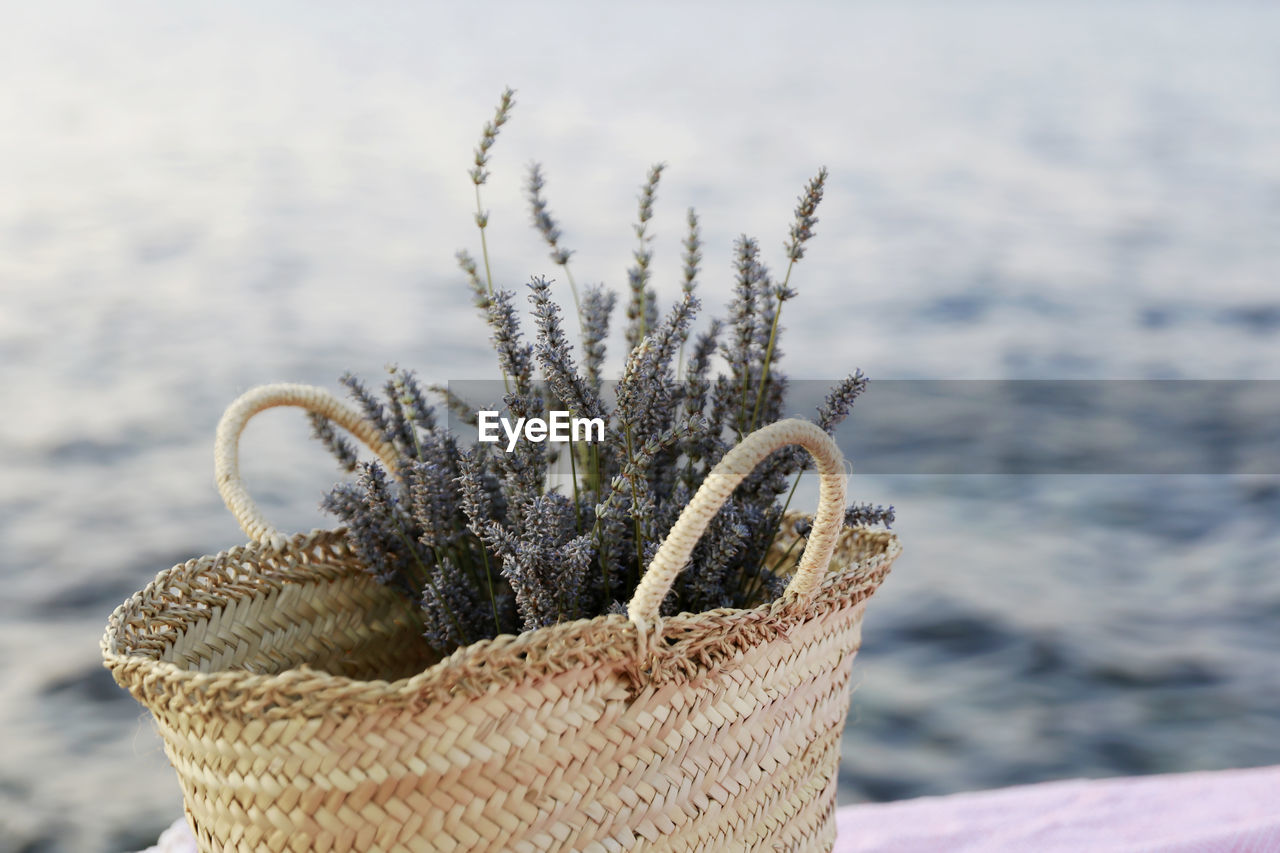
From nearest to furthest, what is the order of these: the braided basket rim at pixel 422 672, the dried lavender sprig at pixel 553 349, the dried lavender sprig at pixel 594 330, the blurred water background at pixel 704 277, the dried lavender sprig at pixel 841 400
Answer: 1. the braided basket rim at pixel 422 672
2. the dried lavender sprig at pixel 553 349
3. the dried lavender sprig at pixel 841 400
4. the dried lavender sprig at pixel 594 330
5. the blurred water background at pixel 704 277

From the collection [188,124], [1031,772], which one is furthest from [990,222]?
[188,124]

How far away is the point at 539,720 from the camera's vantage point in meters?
0.92

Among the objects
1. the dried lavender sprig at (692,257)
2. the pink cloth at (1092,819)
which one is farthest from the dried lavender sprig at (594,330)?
the pink cloth at (1092,819)

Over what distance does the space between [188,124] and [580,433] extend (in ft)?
15.0

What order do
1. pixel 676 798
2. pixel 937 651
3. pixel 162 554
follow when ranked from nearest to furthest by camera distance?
1. pixel 676 798
2. pixel 937 651
3. pixel 162 554

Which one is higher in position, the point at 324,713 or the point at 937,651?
the point at 324,713

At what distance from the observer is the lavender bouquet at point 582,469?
41.8 inches

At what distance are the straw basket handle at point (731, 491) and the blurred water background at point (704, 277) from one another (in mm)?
→ 534

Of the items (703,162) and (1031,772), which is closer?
(1031,772)

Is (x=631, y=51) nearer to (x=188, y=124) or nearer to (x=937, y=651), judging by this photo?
(x=188, y=124)

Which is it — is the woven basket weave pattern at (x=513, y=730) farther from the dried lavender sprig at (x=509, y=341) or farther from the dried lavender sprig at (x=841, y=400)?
the dried lavender sprig at (x=509, y=341)

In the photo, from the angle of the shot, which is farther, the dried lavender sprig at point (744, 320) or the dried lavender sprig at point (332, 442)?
the dried lavender sprig at point (332, 442)

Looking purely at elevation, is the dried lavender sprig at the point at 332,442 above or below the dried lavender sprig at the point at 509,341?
below

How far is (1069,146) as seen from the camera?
556 centimetres
